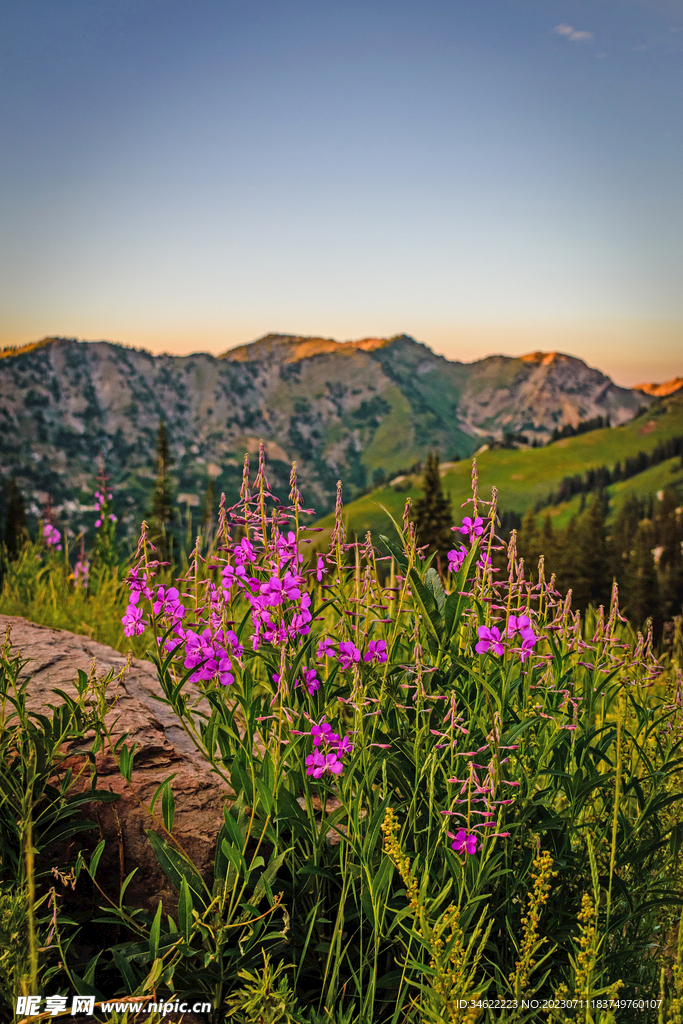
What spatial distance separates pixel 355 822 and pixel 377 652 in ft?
2.78

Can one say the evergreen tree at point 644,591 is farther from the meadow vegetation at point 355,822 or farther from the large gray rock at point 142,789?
the large gray rock at point 142,789

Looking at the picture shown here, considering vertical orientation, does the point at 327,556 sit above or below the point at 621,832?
above

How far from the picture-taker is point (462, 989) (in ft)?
8.14

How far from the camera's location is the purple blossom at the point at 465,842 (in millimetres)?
2717

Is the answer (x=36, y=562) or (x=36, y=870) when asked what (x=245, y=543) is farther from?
(x=36, y=562)

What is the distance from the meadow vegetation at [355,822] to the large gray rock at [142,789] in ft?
0.45

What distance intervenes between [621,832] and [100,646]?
168 inches

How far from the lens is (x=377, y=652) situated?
11.2 feet

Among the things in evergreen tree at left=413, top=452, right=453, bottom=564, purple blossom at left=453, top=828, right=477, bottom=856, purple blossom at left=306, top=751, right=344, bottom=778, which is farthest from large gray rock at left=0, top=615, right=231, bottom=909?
evergreen tree at left=413, top=452, right=453, bottom=564

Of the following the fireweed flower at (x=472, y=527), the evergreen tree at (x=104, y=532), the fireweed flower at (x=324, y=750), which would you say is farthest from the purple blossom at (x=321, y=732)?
the evergreen tree at (x=104, y=532)

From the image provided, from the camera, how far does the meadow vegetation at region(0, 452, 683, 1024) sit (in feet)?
9.09

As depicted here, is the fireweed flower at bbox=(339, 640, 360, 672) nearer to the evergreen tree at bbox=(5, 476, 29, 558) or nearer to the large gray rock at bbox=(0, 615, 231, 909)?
the large gray rock at bbox=(0, 615, 231, 909)

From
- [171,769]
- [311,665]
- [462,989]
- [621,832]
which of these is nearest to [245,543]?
[311,665]

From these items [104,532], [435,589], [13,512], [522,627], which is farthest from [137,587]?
[13,512]
